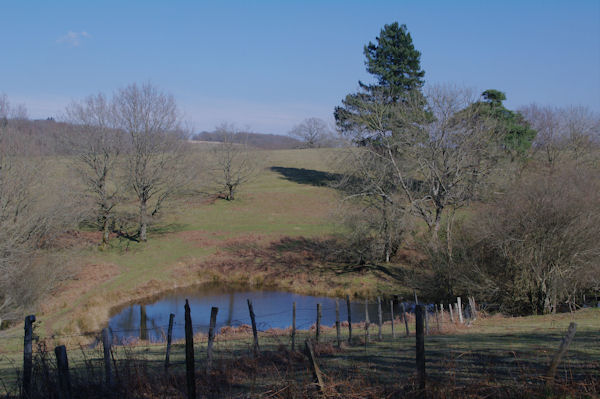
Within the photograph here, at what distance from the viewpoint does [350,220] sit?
107 ft

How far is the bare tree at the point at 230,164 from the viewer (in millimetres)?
57172

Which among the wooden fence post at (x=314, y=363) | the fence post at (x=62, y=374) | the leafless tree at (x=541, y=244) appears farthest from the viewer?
the leafless tree at (x=541, y=244)

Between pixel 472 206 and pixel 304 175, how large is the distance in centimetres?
4297

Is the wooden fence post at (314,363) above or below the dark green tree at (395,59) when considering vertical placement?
below

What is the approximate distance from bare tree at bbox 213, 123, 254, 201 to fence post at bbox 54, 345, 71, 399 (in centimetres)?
4934

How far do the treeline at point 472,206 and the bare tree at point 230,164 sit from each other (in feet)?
70.7

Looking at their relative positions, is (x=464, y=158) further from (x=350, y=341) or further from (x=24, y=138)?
(x=24, y=138)

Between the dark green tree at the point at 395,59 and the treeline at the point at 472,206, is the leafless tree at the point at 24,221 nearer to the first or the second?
the treeline at the point at 472,206

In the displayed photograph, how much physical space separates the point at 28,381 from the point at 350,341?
8.90 metres

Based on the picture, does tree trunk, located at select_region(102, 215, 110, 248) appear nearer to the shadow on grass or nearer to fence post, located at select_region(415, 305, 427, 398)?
the shadow on grass

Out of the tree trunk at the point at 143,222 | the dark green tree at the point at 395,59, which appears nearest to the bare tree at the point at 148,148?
the tree trunk at the point at 143,222

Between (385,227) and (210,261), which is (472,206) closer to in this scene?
(385,227)

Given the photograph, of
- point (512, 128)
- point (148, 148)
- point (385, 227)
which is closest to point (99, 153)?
point (148, 148)

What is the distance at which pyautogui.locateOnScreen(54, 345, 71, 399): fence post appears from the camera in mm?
7355
